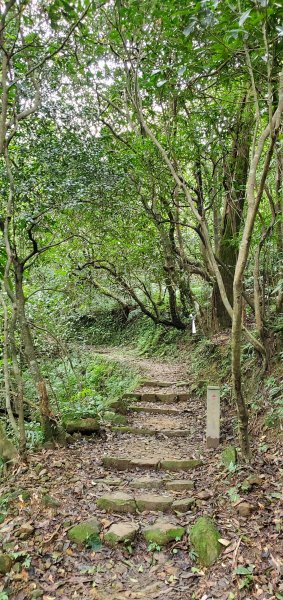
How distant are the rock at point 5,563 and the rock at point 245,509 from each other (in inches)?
81.5

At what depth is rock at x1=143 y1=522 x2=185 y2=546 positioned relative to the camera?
3.56 m

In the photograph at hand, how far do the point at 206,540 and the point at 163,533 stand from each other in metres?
0.46

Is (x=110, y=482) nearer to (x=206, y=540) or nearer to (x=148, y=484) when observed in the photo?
(x=148, y=484)

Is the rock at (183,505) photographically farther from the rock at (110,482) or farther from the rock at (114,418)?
the rock at (114,418)

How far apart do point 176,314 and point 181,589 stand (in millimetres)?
9185

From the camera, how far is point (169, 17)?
14.8ft

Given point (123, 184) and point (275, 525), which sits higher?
point (123, 184)

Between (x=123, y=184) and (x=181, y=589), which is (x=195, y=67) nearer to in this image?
(x=123, y=184)

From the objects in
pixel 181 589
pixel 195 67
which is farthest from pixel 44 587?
pixel 195 67

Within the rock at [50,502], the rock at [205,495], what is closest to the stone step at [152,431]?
the rock at [205,495]

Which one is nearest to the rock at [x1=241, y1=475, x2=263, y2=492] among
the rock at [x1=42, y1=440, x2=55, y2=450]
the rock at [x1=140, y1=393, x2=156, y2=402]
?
the rock at [x1=42, y1=440, x2=55, y2=450]

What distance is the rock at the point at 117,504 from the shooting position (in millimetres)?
4004

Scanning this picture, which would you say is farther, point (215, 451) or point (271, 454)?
point (215, 451)

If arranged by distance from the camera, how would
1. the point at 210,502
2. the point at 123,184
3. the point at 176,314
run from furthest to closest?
the point at 176,314 → the point at 123,184 → the point at 210,502
